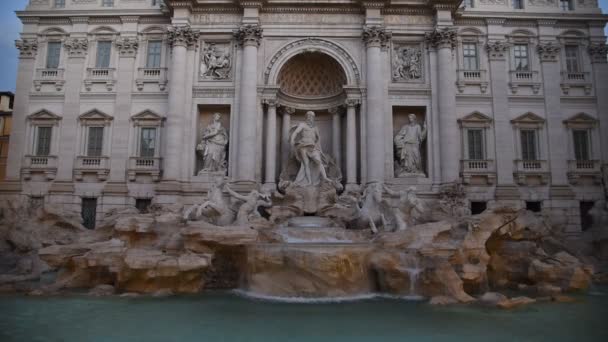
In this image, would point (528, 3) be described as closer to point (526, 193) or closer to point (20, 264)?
point (526, 193)

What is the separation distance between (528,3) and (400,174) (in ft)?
40.7

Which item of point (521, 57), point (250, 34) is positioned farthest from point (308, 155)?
point (521, 57)

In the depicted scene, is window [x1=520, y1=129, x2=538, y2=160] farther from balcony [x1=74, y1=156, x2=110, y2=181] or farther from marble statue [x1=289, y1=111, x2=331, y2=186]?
balcony [x1=74, y1=156, x2=110, y2=181]

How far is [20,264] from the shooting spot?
1497cm

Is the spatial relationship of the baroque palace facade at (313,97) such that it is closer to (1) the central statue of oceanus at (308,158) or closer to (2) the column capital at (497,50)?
(2) the column capital at (497,50)

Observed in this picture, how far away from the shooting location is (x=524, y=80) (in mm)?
20766

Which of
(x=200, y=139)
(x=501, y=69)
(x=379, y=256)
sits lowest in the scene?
(x=379, y=256)

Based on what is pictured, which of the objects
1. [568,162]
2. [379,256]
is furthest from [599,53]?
[379,256]

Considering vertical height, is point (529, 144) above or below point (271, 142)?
above

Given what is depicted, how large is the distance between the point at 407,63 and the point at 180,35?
11959 millimetres

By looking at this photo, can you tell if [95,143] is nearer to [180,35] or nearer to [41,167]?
[41,167]

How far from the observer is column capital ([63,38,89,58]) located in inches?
835

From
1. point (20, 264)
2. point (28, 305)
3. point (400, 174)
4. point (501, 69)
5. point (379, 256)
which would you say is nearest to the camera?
point (28, 305)

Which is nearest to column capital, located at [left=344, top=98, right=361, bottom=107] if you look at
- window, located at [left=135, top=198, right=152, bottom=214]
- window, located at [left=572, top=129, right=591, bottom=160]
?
window, located at [left=135, top=198, right=152, bottom=214]
